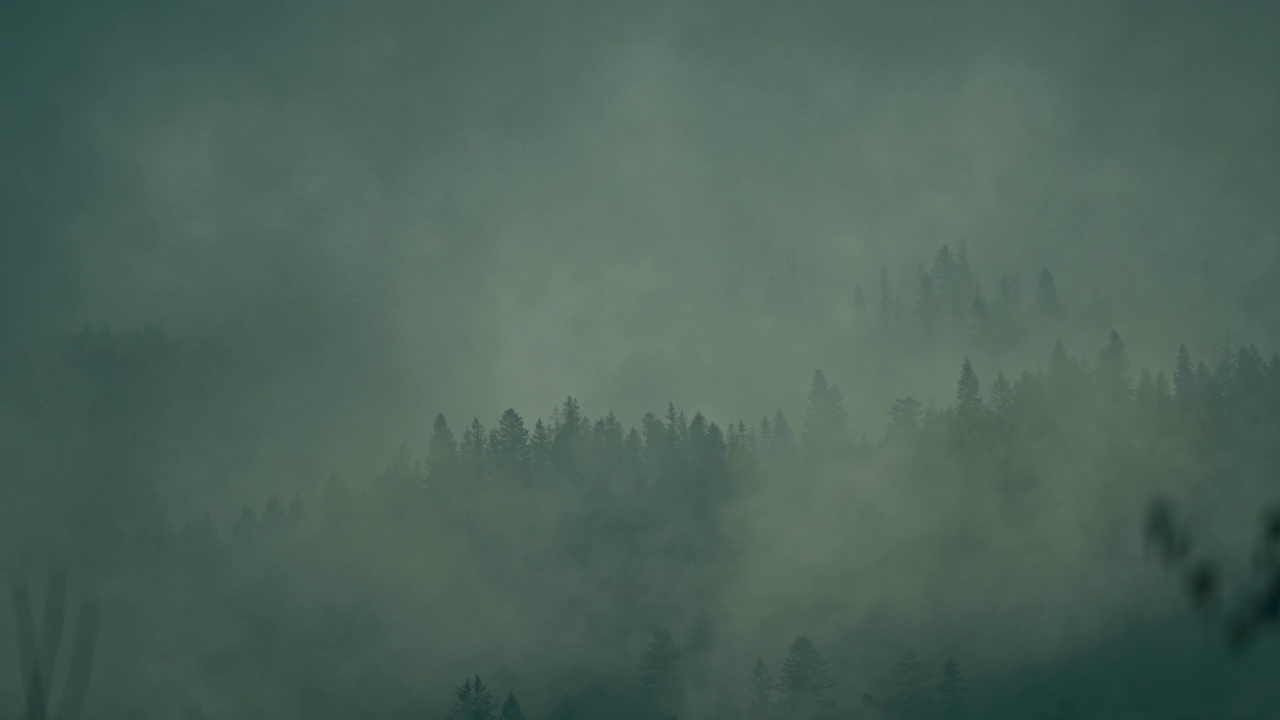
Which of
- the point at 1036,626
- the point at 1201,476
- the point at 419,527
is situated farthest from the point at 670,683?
the point at 1201,476

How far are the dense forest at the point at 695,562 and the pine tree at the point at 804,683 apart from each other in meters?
0.30

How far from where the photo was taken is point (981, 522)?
124 m

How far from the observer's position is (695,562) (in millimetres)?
134625

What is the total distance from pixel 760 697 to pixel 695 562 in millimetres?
30503

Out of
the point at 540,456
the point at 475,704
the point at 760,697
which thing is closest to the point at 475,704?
the point at 475,704

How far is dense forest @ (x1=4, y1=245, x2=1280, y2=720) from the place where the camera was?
367 feet

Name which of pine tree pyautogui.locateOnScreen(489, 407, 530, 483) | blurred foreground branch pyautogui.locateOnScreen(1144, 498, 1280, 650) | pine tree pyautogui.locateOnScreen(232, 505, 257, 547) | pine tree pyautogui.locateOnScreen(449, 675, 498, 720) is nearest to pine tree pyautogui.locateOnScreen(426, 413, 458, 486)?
pine tree pyautogui.locateOnScreen(489, 407, 530, 483)

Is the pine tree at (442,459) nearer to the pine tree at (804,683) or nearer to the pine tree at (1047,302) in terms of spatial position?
the pine tree at (804,683)

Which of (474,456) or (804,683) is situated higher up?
(474,456)

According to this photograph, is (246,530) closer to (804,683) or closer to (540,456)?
(540,456)

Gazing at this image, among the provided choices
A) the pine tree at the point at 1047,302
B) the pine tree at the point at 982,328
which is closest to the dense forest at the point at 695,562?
the pine tree at the point at 982,328

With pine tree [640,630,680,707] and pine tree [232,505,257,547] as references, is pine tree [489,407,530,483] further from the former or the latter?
pine tree [640,630,680,707]

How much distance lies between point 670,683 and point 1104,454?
5467 cm

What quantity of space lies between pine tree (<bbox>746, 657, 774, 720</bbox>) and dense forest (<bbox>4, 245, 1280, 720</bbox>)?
513mm
